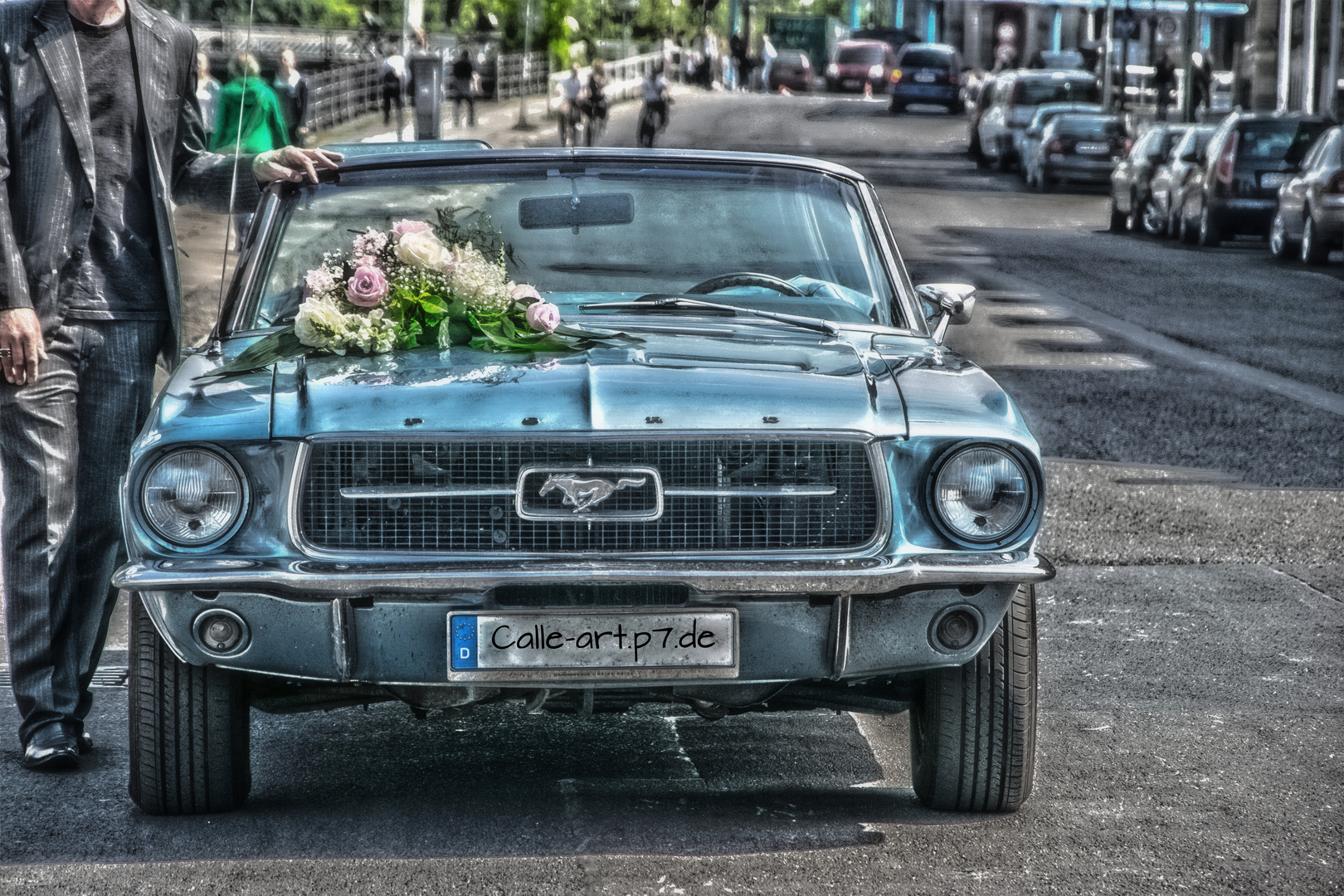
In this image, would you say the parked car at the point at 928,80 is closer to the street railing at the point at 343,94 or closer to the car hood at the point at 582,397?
the street railing at the point at 343,94

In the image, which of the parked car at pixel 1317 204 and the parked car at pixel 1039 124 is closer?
the parked car at pixel 1317 204

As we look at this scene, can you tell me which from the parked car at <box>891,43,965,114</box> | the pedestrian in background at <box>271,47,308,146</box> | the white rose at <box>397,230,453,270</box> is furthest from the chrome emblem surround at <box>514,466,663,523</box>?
the parked car at <box>891,43,965,114</box>

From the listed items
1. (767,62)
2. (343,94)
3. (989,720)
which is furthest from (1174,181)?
(767,62)

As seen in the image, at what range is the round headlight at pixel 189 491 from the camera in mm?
4250

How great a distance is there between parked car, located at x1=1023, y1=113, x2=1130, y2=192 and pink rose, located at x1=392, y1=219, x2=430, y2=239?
31.2 meters

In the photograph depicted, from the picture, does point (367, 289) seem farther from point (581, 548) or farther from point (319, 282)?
point (581, 548)

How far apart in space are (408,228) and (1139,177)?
2429cm

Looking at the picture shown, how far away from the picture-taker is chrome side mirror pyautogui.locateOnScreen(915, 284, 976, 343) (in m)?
5.64

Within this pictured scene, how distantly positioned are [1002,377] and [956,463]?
9.37 metres

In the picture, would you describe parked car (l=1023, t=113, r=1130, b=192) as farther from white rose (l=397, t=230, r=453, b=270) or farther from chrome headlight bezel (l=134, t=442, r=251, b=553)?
chrome headlight bezel (l=134, t=442, r=251, b=553)

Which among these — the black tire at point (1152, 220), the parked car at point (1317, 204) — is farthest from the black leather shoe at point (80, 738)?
the black tire at point (1152, 220)

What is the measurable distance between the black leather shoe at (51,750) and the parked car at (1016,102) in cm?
3628

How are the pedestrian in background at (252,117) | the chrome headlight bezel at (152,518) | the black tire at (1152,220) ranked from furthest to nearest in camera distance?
the black tire at (1152,220)
the pedestrian in background at (252,117)
the chrome headlight bezel at (152,518)

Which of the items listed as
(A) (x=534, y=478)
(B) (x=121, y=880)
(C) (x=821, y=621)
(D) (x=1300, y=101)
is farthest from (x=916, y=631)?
(D) (x=1300, y=101)
